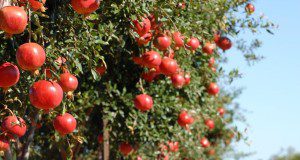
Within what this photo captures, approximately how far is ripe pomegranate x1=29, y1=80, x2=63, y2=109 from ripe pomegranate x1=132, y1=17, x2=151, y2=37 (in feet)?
5.12

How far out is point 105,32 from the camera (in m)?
4.87

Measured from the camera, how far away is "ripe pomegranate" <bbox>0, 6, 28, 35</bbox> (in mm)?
3105

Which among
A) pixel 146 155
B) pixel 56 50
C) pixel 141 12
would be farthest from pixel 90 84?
pixel 56 50

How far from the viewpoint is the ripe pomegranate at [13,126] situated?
13.3ft

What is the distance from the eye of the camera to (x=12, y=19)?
311 cm

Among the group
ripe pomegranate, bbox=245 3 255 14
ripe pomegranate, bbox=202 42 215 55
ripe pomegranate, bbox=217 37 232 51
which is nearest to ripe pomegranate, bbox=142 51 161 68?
ripe pomegranate, bbox=202 42 215 55

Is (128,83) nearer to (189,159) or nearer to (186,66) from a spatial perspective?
(186,66)

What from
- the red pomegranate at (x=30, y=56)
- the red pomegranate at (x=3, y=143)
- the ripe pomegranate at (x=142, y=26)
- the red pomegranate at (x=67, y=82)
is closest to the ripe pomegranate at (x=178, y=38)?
the ripe pomegranate at (x=142, y=26)

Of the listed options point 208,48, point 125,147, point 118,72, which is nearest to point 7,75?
point 118,72

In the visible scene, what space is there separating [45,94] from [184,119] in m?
3.91

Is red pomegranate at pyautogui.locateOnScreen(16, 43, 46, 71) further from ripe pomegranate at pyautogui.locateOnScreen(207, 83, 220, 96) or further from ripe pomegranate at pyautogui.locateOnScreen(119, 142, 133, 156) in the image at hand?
ripe pomegranate at pyautogui.locateOnScreen(207, 83, 220, 96)

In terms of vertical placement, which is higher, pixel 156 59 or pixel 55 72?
pixel 55 72

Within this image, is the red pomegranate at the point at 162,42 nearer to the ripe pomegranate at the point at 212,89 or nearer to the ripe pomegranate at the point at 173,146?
the ripe pomegranate at the point at 212,89

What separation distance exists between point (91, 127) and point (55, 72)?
4280mm
